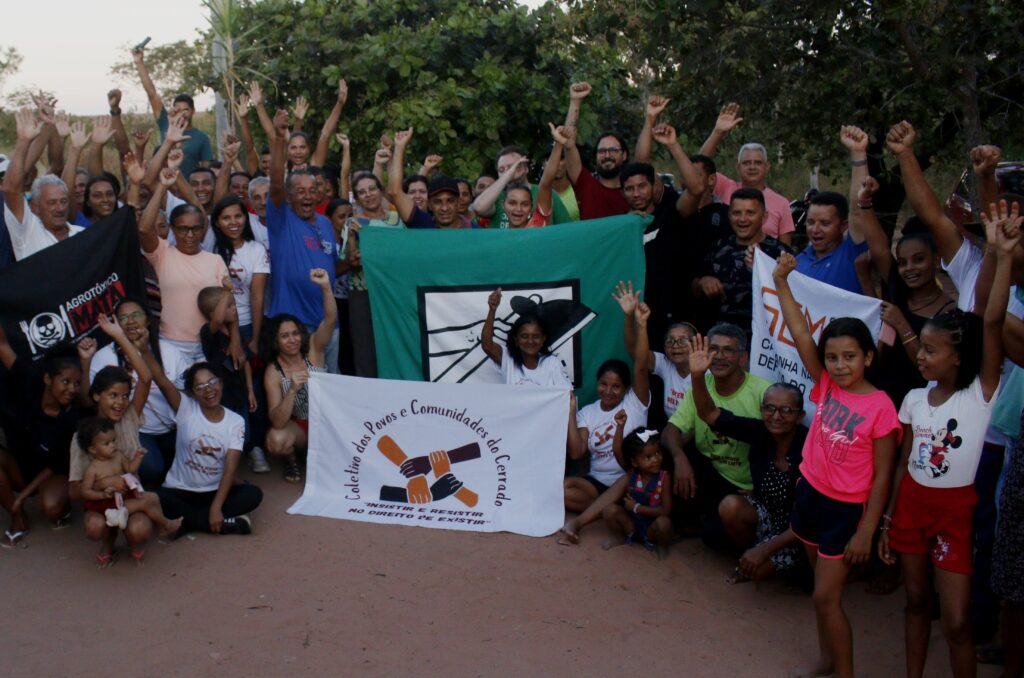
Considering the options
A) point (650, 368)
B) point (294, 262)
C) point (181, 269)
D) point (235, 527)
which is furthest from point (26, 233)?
point (650, 368)

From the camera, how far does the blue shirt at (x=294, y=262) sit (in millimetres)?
6926

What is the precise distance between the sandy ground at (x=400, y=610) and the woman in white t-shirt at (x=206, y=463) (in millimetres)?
132

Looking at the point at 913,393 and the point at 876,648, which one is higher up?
the point at 913,393

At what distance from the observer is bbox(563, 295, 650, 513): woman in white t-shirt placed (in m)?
6.18

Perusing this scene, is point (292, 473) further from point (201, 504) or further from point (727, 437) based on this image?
point (727, 437)

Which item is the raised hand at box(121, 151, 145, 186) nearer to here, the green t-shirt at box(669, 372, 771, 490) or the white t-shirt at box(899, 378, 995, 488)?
the green t-shirt at box(669, 372, 771, 490)

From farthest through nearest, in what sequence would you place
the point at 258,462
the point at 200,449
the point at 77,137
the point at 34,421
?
the point at 258,462 < the point at 77,137 < the point at 200,449 < the point at 34,421

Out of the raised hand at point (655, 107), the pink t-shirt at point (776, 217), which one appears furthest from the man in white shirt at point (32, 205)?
the pink t-shirt at point (776, 217)

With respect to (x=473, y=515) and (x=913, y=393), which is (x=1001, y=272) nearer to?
(x=913, y=393)

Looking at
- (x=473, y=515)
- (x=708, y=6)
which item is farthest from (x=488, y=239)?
(x=708, y=6)

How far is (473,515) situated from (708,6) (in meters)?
4.11

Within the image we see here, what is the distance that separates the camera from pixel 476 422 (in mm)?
6355

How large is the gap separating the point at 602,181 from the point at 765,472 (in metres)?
2.61

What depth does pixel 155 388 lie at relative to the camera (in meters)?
6.32
